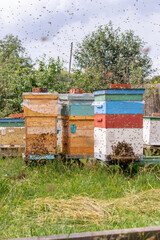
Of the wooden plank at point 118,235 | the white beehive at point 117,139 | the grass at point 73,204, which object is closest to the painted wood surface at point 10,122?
the grass at point 73,204

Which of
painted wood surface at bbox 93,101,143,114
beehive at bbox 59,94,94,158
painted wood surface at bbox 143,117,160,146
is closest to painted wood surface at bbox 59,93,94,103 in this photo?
beehive at bbox 59,94,94,158

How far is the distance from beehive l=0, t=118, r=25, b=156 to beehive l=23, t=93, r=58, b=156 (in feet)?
4.65

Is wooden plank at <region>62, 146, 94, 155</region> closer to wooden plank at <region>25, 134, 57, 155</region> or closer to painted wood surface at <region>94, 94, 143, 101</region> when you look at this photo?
wooden plank at <region>25, 134, 57, 155</region>

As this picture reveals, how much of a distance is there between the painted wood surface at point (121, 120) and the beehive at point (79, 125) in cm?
78

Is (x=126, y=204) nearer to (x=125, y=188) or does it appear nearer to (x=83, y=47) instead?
(x=125, y=188)

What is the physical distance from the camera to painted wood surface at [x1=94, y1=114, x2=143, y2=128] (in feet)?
15.9

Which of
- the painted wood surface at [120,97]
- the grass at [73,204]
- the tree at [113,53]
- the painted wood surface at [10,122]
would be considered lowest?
the grass at [73,204]

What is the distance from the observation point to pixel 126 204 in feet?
10.8

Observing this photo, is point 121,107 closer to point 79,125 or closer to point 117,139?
point 117,139

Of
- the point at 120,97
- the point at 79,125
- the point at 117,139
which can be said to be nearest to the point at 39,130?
the point at 79,125

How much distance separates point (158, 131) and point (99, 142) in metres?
2.32

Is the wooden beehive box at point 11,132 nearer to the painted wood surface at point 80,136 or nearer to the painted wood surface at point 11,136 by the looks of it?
the painted wood surface at point 11,136

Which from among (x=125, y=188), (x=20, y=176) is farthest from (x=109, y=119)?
(x=20, y=176)

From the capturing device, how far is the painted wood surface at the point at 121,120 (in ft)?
15.9
